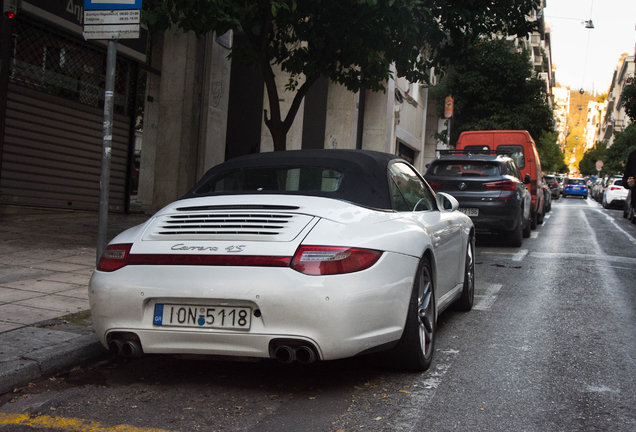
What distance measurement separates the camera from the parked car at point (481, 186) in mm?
11500

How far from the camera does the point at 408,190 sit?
15.9 ft

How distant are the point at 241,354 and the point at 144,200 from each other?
15.9 metres

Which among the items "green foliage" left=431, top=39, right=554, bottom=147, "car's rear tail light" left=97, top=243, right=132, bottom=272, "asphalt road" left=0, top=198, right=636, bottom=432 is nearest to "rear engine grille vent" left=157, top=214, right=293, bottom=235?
"car's rear tail light" left=97, top=243, right=132, bottom=272

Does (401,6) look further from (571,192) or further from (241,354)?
(571,192)

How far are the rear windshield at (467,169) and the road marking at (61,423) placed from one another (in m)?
9.08

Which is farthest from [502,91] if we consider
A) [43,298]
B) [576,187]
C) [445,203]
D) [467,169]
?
[43,298]

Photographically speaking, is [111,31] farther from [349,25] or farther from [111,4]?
[349,25]

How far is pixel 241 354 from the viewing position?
3.48 metres

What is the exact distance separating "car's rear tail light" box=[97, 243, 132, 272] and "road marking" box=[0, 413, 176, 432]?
32.4 inches

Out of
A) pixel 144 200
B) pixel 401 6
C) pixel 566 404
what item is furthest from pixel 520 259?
pixel 144 200

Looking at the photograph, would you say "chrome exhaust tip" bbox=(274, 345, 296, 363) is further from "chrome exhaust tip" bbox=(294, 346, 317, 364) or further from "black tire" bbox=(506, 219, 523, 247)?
"black tire" bbox=(506, 219, 523, 247)

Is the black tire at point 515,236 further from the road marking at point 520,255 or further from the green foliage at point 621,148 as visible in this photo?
the green foliage at point 621,148

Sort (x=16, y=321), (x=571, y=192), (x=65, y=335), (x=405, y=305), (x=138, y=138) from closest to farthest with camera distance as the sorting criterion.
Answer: (x=405, y=305) → (x=65, y=335) → (x=16, y=321) → (x=138, y=138) → (x=571, y=192)

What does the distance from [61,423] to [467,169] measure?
941cm
